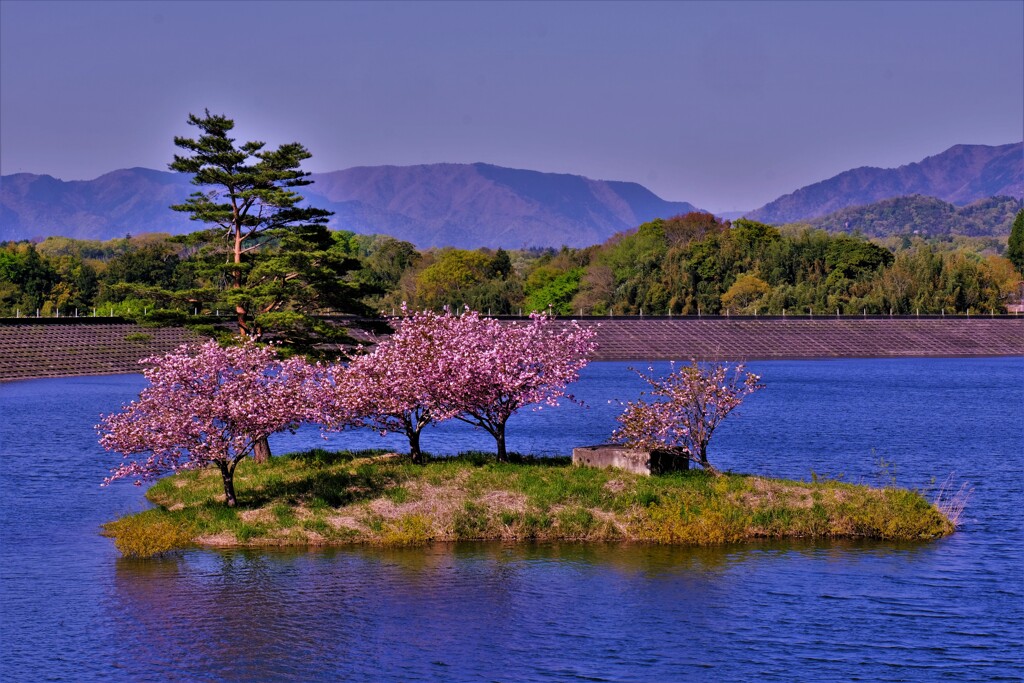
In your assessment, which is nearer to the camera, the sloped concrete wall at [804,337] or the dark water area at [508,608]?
the dark water area at [508,608]

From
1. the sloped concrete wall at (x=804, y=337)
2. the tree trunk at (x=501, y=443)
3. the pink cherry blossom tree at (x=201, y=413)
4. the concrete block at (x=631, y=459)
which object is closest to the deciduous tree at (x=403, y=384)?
the tree trunk at (x=501, y=443)

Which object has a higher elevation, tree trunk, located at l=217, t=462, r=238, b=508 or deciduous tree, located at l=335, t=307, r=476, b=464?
deciduous tree, located at l=335, t=307, r=476, b=464

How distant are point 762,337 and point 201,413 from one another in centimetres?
14566

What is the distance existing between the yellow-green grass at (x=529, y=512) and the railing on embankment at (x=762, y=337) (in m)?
100

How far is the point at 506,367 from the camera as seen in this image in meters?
46.9

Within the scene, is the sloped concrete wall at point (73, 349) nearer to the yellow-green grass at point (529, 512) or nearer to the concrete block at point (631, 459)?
the yellow-green grass at point (529, 512)

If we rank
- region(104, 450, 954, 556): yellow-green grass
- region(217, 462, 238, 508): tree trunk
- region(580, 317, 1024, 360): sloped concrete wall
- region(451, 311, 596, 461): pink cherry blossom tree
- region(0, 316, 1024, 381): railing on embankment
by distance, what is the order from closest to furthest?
1. region(104, 450, 954, 556): yellow-green grass
2. region(217, 462, 238, 508): tree trunk
3. region(451, 311, 596, 461): pink cherry blossom tree
4. region(0, 316, 1024, 381): railing on embankment
5. region(580, 317, 1024, 360): sloped concrete wall

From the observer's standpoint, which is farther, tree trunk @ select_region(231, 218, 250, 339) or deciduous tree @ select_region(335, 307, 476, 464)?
tree trunk @ select_region(231, 218, 250, 339)

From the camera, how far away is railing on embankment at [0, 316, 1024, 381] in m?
143

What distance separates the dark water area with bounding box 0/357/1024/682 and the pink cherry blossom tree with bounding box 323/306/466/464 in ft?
22.4

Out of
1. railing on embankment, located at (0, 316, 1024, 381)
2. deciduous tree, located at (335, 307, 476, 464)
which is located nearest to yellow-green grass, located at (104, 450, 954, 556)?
deciduous tree, located at (335, 307, 476, 464)

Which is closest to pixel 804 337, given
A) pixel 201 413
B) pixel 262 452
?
pixel 262 452

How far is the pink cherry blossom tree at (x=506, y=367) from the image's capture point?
46781mm

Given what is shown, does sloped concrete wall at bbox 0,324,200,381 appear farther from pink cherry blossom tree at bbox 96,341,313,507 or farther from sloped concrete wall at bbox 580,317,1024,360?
pink cherry blossom tree at bbox 96,341,313,507
